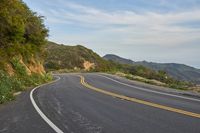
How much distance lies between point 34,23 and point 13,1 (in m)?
12.9

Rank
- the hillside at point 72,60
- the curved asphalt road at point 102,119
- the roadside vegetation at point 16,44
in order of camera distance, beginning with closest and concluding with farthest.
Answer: the curved asphalt road at point 102,119
the roadside vegetation at point 16,44
the hillside at point 72,60

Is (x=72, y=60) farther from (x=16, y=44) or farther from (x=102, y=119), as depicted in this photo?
(x=102, y=119)

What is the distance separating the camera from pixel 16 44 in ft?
107

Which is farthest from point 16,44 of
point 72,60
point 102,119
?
point 72,60

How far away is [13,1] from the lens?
28109 millimetres

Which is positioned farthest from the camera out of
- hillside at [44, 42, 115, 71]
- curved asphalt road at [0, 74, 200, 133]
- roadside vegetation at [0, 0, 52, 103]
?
hillside at [44, 42, 115, 71]

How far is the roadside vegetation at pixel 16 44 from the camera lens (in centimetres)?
2643

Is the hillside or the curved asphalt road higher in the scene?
the hillside

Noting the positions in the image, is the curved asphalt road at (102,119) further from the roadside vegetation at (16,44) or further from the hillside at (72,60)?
the hillside at (72,60)

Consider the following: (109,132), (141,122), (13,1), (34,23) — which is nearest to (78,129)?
(109,132)

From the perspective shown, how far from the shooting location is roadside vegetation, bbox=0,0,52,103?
26.4 metres

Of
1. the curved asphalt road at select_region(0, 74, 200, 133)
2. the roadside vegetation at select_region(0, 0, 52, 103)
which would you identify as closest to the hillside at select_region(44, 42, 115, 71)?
the roadside vegetation at select_region(0, 0, 52, 103)

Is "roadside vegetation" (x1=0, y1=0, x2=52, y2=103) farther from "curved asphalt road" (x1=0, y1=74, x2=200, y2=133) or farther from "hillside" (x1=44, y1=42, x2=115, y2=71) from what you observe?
"hillside" (x1=44, y1=42, x2=115, y2=71)

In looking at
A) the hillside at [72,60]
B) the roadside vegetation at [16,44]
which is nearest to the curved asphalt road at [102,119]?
the roadside vegetation at [16,44]
